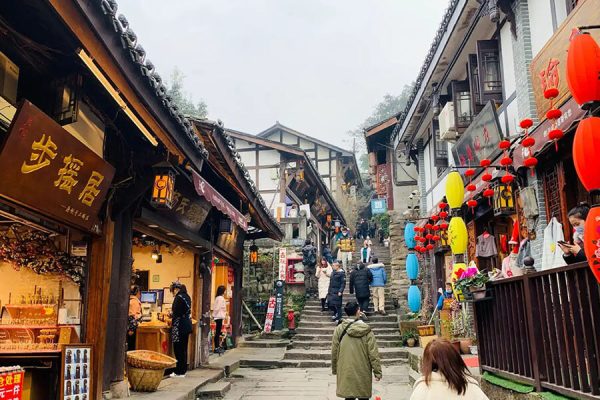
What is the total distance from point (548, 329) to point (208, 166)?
8249 mm

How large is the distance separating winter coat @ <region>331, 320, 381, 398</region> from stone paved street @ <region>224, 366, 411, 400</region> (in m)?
3.11

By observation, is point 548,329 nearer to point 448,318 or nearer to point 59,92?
point 59,92

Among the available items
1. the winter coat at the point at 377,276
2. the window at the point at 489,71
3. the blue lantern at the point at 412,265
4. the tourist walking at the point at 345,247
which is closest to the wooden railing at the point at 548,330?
the window at the point at 489,71

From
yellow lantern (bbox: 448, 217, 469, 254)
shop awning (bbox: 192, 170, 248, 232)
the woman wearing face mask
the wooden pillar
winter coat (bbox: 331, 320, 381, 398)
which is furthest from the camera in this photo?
yellow lantern (bbox: 448, 217, 469, 254)

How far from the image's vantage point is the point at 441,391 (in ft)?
12.1

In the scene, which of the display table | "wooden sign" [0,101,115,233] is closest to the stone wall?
the display table

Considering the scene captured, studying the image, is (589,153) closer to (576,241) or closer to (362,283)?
(576,241)

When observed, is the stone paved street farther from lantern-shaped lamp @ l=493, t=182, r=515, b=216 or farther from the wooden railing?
the wooden railing

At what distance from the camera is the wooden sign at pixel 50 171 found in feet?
17.1

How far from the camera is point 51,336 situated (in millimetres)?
8250

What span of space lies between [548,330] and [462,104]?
8915mm

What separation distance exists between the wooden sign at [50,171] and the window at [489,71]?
7.70m

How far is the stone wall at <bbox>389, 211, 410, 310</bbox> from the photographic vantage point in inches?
859

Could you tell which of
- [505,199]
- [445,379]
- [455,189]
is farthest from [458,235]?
[445,379]
